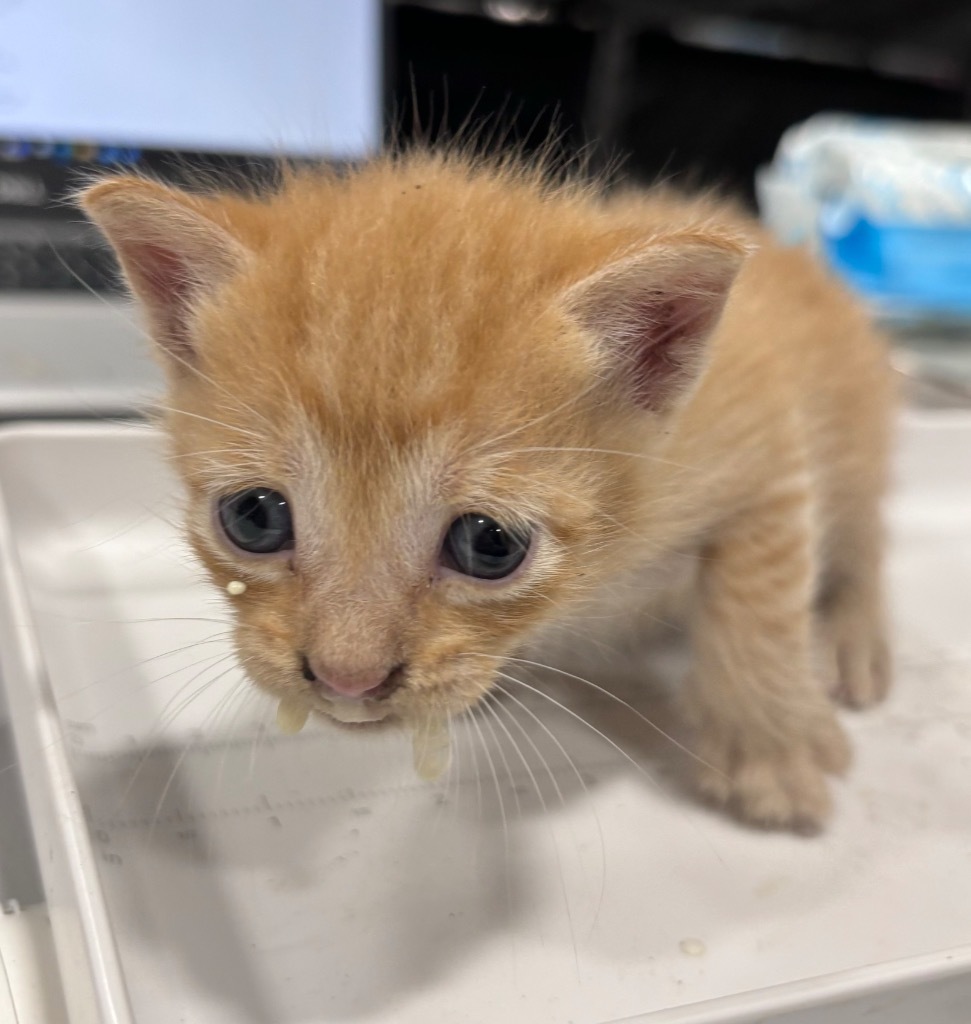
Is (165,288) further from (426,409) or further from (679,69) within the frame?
(679,69)

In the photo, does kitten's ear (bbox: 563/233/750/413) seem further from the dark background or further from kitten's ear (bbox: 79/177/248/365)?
the dark background

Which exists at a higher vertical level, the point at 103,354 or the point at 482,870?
the point at 103,354

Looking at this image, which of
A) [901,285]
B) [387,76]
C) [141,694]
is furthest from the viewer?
[901,285]

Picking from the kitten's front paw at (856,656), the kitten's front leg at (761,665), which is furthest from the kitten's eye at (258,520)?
the kitten's front paw at (856,656)

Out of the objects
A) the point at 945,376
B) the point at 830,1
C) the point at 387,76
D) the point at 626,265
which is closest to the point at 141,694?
the point at 626,265

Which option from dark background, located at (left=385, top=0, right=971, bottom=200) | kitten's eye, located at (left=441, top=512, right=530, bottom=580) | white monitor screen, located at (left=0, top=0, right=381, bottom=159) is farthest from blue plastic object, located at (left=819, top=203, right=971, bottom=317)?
kitten's eye, located at (left=441, top=512, right=530, bottom=580)

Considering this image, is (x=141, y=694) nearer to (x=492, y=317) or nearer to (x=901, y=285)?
(x=492, y=317)

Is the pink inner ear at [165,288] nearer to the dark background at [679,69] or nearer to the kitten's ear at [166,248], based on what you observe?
the kitten's ear at [166,248]
